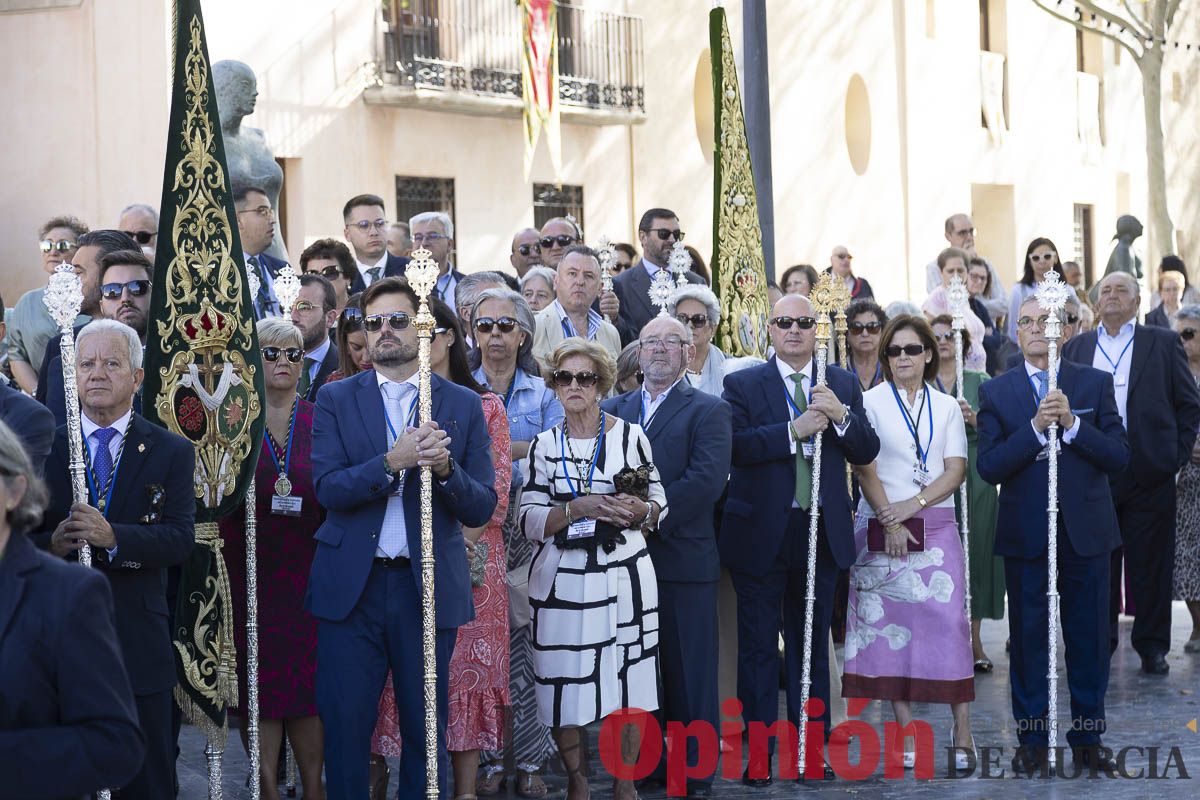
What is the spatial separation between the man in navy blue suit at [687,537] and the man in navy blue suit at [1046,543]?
1.45 meters

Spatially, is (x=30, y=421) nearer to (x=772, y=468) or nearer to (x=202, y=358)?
(x=202, y=358)

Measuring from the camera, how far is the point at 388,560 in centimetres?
667

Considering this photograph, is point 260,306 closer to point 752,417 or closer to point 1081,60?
point 752,417

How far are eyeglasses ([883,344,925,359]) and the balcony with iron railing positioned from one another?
452 inches

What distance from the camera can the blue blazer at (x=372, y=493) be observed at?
6562mm

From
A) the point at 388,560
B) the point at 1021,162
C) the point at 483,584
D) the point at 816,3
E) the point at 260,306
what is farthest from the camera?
the point at 1021,162

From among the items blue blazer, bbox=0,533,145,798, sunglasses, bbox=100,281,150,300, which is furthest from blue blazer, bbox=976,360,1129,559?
blue blazer, bbox=0,533,145,798

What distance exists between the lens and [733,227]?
33.3ft

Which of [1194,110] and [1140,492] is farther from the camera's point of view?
[1194,110]

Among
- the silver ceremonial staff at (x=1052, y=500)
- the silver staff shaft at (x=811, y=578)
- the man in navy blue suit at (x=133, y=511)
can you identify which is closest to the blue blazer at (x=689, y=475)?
the silver staff shaft at (x=811, y=578)

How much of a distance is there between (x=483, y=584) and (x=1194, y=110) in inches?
1073

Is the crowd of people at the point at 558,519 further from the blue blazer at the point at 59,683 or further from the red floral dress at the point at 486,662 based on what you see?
the blue blazer at the point at 59,683

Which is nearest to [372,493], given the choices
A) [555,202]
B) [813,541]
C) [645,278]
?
[813,541]

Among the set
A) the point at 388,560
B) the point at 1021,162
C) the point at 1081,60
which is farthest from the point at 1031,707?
the point at 1081,60
